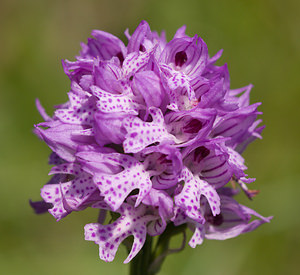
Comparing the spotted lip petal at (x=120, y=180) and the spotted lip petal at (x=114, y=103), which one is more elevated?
the spotted lip petal at (x=114, y=103)

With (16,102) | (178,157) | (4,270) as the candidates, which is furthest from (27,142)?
(178,157)

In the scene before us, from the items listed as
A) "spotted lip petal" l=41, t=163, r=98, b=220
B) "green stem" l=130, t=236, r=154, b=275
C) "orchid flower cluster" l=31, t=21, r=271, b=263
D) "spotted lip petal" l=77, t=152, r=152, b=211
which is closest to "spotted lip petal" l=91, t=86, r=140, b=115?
"orchid flower cluster" l=31, t=21, r=271, b=263

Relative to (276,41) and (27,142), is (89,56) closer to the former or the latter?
(27,142)

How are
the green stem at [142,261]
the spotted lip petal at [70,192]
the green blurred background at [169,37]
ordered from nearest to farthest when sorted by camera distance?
the spotted lip petal at [70,192] → the green stem at [142,261] → the green blurred background at [169,37]

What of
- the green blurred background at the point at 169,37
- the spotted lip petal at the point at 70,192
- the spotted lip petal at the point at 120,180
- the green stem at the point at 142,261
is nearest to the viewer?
the spotted lip petal at the point at 120,180

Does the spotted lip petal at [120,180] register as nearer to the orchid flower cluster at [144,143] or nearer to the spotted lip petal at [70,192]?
the orchid flower cluster at [144,143]

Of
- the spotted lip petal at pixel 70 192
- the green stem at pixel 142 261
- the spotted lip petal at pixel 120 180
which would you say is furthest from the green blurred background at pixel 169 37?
the spotted lip petal at pixel 120 180
